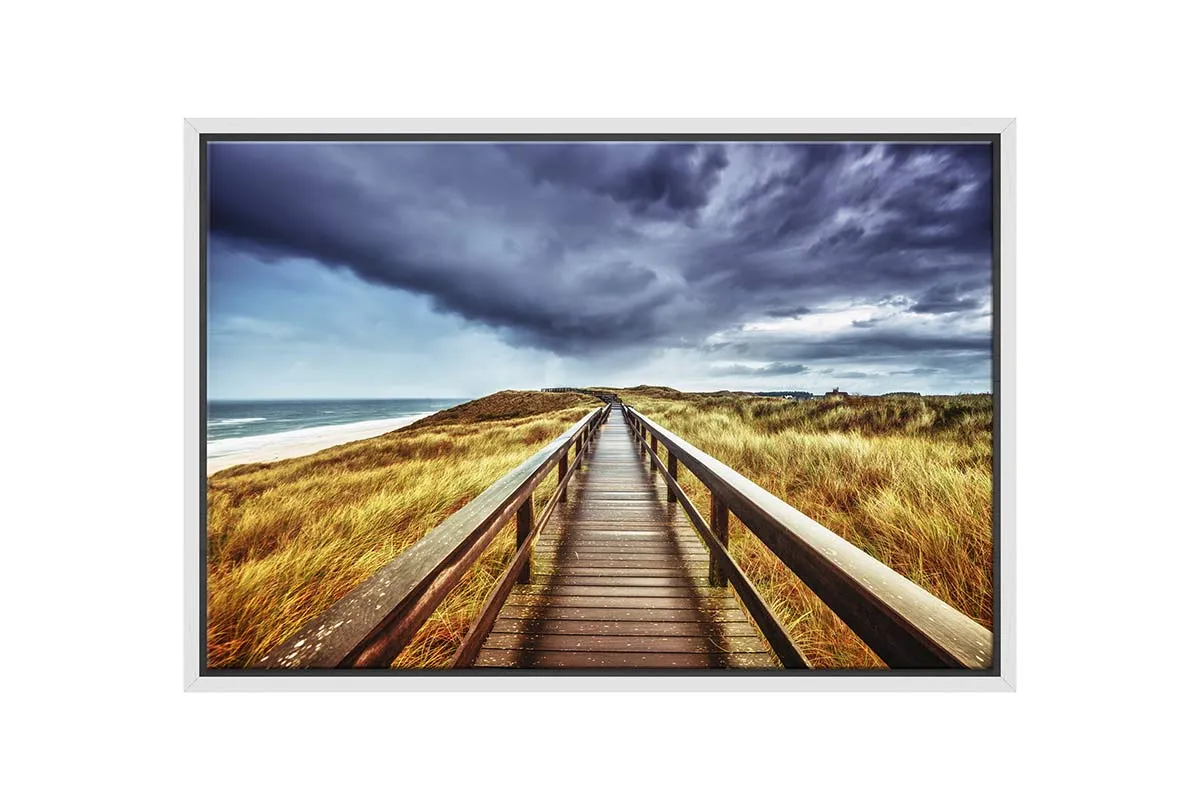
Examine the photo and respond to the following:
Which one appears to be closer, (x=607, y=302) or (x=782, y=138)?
(x=782, y=138)

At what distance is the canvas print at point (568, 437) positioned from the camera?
58.4 inches

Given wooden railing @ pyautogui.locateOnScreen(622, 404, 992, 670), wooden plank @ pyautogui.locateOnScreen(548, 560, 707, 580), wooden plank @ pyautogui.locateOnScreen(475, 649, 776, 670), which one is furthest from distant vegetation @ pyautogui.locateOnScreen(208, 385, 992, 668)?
wooden railing @ pyautogui.locateOnScreen(622, 404, 992, 670)

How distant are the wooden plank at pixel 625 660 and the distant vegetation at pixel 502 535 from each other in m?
0.25

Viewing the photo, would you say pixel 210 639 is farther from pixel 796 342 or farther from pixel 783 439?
pixel 783 439

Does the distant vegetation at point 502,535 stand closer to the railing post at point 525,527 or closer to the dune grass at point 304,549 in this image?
the dune grass at point 304,549

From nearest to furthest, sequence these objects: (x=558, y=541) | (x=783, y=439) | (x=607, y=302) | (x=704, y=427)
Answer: (x=558, y=541) → (x=607, y=302) → (x=783, y=439) → (x=704, y=427)

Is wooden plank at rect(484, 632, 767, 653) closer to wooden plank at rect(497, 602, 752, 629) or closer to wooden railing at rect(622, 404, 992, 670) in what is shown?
wooden plank at rect(497, 602, 752, 629)

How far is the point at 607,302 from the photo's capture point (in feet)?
12.2

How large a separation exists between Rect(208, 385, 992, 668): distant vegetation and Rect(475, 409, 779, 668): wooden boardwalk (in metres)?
0.29

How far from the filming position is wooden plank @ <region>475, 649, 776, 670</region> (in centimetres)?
169
